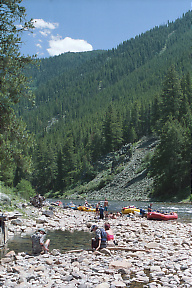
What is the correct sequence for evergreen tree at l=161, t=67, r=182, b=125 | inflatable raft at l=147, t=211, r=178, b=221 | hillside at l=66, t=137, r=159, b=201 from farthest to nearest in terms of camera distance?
evergreen tree at l=161, t=67, r=182, b=125 < hillside at l=66, t=137, r=159, b=201 < inflatable raft at l=147, t=211, r=178, b=221

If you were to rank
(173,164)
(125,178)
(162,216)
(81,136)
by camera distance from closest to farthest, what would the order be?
(162,216) < (173,164) < (125,178) < (81,136)

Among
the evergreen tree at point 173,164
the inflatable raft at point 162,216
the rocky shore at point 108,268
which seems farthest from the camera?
the evergreen tree at point 173,164

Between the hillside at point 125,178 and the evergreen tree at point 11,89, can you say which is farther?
the hillside at point 125,178

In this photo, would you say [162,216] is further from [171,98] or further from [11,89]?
[171,98]

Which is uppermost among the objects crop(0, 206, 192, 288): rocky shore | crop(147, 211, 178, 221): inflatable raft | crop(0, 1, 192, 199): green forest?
crop(0, 1, 192, 199): green forest

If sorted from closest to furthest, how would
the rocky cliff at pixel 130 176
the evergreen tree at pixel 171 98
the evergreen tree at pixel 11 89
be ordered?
the evergreen tree at pixel 11 89 < the rocky cliff at pixel 130 176 < the evergreen tree at pixel 171 98

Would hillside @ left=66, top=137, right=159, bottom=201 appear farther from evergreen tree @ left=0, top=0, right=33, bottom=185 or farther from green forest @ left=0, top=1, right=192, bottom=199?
evergreen tree @ left=0, top=0, right=33, bottom=185

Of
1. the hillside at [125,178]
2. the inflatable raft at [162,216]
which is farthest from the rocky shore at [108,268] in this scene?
the hillside at [125,178]

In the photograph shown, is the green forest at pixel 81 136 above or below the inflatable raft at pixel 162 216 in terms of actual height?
above

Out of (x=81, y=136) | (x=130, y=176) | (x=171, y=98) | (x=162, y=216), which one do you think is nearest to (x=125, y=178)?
(x=130, y=176)

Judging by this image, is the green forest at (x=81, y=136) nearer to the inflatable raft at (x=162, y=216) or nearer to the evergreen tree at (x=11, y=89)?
the evergreen tree at (x=11, y=89)

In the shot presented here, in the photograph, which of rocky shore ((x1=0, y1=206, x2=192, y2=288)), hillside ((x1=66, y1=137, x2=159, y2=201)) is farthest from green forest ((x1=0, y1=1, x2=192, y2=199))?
rocky shore ((x1=0, y1=206, x2=192, y2=288))

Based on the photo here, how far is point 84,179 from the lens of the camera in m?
82.3

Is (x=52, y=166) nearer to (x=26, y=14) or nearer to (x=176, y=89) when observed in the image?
(x=176, y=89)
